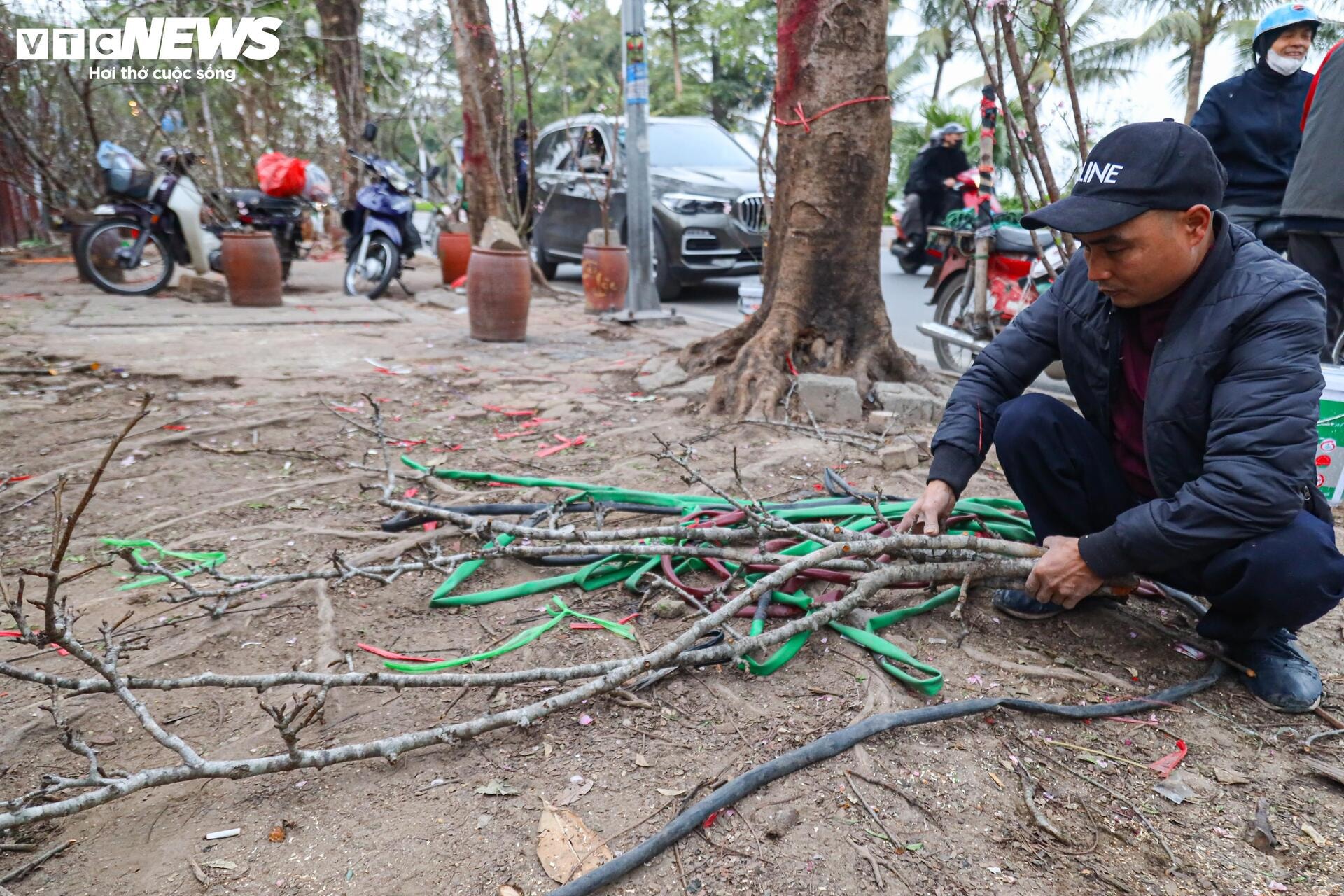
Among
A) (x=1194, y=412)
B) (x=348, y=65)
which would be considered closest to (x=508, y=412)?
(x=1194, y=412)

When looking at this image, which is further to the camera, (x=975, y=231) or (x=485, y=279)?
(x=485, y=279)

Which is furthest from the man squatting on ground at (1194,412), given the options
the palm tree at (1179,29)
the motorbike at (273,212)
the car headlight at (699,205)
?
the palm tree at (1179,29)

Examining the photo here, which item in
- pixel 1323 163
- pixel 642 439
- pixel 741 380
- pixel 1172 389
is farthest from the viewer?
pixel 741 380

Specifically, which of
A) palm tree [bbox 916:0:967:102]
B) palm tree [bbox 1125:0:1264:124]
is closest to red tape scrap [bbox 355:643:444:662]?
palm tree [bbox 1125:0:1264:124]

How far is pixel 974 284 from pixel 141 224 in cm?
676

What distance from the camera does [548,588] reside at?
2350mm

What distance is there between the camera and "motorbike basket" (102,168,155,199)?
24.0ft

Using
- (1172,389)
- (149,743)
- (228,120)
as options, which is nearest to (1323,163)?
(1172,389)

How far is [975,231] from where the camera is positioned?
5.02 meters

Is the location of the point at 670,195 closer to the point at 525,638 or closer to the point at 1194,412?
the point at 525,638

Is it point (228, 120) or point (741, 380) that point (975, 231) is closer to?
point (741, 380)

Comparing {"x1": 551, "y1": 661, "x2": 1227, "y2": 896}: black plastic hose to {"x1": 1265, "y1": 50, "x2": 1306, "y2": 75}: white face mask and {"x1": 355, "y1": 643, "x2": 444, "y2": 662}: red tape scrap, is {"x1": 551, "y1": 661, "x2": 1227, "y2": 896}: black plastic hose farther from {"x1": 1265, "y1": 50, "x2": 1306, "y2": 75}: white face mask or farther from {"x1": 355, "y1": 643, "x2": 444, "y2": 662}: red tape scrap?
{"x1": 1265, "y1": 50, "x2": 1306, "y2": 75}: white face mask

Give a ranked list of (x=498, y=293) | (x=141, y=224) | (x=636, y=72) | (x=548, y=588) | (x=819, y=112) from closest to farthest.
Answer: (x=548, y=588), (x=819, y=112), (x=498, y=293), (x=636, y=72), (x=141, y=224)

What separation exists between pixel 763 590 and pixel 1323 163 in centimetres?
298
